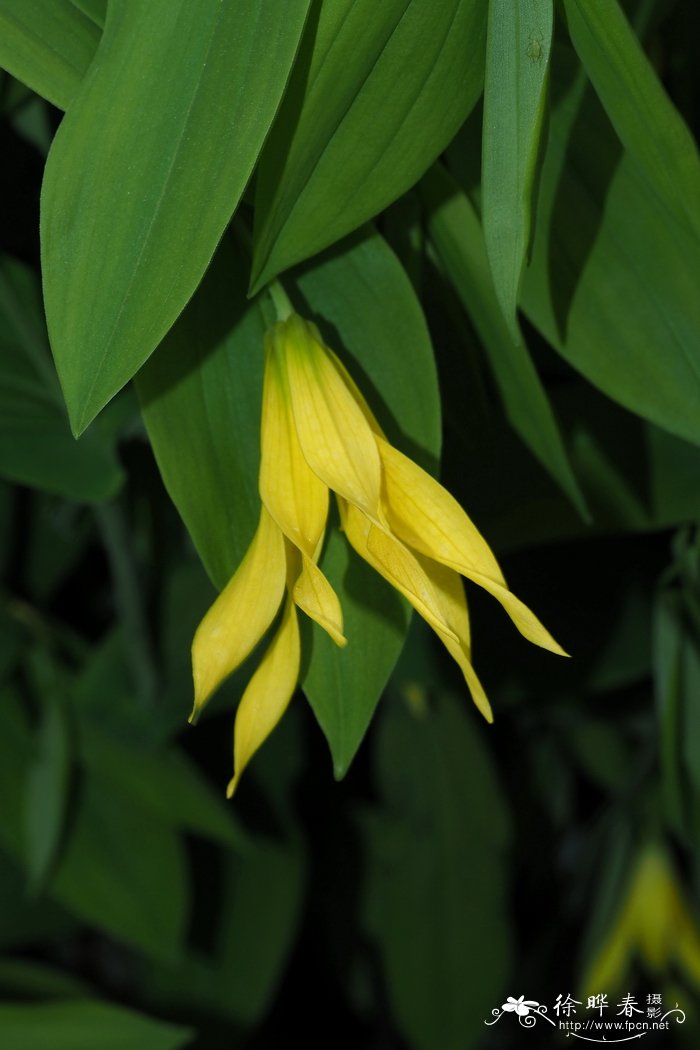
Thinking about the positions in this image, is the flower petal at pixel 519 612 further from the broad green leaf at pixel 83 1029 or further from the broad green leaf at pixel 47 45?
the broad green leaf at pixel 83 1029

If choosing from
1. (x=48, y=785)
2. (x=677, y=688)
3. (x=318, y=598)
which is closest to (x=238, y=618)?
(x=318, y=598)

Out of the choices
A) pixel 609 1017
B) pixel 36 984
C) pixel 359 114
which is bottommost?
pixel 609 1017

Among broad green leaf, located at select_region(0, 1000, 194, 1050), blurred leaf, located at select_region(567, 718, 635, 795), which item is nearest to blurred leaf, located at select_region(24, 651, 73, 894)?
broad green leaf, located at select_region(0, 1000, 194, 1050)

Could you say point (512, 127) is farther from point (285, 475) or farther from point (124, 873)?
point (124, 873)

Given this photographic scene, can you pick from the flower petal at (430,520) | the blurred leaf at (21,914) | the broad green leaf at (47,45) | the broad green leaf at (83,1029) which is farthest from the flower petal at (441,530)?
the blurred leaf at (21,914)

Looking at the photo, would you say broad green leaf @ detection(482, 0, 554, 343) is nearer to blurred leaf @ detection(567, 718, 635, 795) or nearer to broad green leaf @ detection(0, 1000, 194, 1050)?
broad green leaf @ detection(0, 1000, 194, 1050)

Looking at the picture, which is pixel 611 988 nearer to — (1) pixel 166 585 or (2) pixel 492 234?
(1) pixel 166 585
